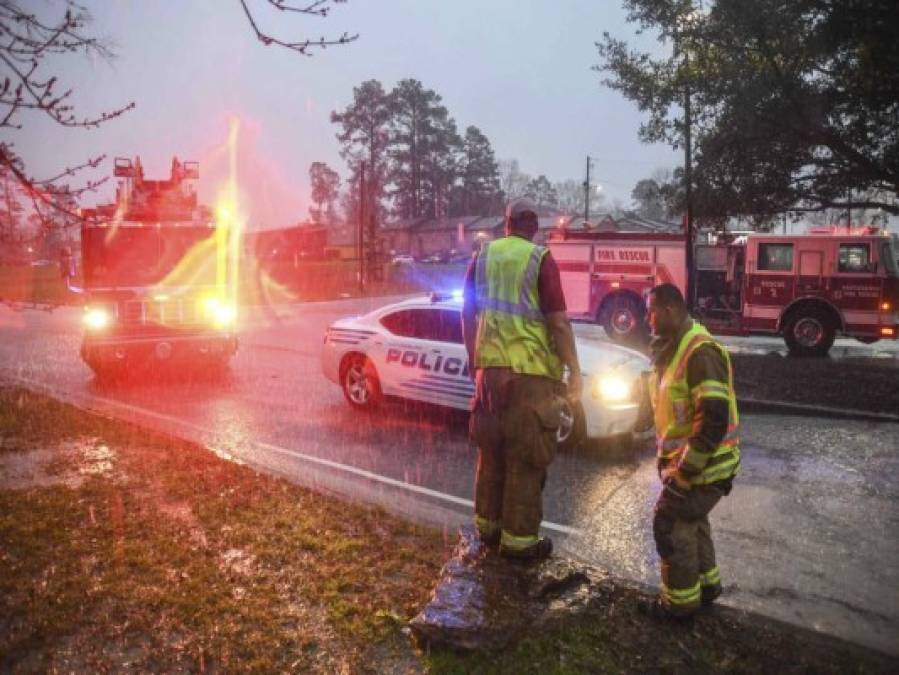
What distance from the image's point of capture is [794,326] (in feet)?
49.0

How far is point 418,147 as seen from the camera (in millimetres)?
83688

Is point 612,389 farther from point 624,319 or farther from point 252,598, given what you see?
point 624,319

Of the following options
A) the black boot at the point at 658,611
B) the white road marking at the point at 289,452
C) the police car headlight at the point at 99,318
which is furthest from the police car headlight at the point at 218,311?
the black boot at the point at 658,611

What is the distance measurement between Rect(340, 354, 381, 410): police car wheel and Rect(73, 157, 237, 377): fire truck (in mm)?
3061

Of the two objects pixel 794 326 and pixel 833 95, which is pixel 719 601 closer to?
pixel 833 95

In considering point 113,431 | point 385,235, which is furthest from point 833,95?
point 385,235

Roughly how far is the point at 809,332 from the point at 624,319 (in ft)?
13.2

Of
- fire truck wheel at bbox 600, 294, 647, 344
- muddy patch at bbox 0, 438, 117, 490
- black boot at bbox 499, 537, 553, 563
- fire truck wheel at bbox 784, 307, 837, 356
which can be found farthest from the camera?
fire truck wheel at bbox 600, 294, 647, 344

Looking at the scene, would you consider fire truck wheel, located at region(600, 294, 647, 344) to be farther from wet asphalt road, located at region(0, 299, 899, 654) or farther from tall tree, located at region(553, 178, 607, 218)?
tall tree, located at region(553, 178, 607, 218)

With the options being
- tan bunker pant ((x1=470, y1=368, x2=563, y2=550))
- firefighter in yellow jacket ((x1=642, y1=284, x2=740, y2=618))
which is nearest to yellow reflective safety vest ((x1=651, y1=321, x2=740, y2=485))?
firefighter in yellow jacket ((x1=642, y1=284, x2=740, y2=618))

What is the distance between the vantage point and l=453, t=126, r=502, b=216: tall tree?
90.2m

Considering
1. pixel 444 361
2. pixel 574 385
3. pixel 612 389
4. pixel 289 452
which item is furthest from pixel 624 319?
pixel 574 385

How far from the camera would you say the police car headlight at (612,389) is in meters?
7.11

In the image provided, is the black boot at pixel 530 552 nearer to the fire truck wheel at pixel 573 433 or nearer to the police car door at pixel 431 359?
the fire truck wheel at pixel 573 433
